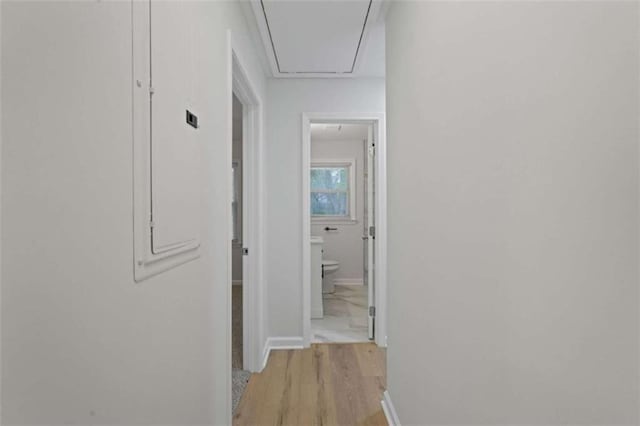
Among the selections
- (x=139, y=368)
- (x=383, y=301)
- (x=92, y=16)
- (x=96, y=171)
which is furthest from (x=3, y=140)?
(x=383, y=301)

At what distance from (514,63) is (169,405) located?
133 centimetres

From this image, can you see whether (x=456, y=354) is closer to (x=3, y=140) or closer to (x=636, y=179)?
(x=636, y=179)

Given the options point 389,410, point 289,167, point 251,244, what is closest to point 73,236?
point 389,410

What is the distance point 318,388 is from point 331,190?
3.84m

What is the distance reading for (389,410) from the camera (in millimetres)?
2125

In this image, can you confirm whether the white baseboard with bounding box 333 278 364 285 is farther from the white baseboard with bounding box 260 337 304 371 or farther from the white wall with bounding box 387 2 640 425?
the white wall with bounding box 387 2 640 425

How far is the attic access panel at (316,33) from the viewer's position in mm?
2107

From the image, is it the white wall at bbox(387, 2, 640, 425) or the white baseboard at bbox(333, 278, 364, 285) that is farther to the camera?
the white baseboard at bbox(333, 278, 364, 285)

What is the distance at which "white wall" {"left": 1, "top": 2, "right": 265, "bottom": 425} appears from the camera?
553 mm

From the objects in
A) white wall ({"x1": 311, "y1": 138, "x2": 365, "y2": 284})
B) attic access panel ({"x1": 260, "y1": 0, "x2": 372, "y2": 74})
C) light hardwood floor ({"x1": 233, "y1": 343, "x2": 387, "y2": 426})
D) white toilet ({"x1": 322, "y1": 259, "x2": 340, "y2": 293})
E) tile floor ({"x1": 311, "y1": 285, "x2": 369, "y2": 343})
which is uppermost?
attic access panel ({"x1": 260, "y1": 0, "x2": 372, "y2": 74})

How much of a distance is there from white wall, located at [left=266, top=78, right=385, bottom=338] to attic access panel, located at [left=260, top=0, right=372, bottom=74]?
0.21 m

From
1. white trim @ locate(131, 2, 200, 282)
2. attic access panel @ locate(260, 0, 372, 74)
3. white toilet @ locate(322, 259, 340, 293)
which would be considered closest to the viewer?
white trim @ locate(131, 2, 200, 282)

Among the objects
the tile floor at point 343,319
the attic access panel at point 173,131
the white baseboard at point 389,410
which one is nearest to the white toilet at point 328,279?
the tile floor at point 343,319

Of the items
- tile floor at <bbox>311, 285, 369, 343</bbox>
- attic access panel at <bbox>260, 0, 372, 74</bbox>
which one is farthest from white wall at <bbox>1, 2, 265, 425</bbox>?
tile floor at <bbox>311, 285, 369, 343</bbox>
